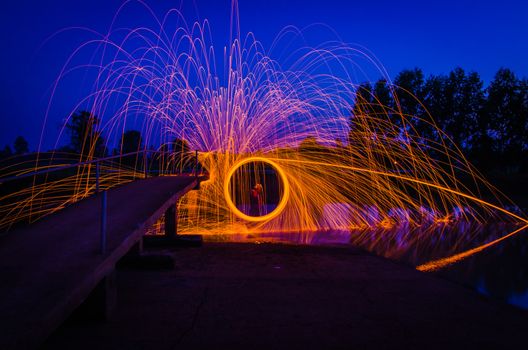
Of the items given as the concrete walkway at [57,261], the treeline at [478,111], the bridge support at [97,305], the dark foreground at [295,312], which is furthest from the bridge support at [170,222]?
the treeline at [478,111]

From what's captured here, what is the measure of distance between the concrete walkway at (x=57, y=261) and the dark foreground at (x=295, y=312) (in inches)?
33.5

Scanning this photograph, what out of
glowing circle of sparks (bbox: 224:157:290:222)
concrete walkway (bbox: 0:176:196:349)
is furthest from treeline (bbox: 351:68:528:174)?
concrete walkway (bbox: 0:176:196:349)

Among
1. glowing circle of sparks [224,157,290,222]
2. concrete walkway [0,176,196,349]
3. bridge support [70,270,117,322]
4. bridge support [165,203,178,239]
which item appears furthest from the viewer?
glowing circle of sparks [224,157,290,222]

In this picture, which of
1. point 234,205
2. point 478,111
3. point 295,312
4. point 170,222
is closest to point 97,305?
point 295,312

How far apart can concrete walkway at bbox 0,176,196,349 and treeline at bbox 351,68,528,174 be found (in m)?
36.7

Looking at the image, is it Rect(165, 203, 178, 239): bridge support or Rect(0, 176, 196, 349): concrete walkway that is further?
Rect(165, 203, 178, 239): bridge support

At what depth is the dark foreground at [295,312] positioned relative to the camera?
4336 mm

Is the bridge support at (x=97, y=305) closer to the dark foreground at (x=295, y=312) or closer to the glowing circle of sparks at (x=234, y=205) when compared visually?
the dark foreground at (x=295, y=312)

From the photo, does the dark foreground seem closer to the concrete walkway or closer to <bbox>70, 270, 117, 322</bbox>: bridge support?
<bbox>70, 270, 117, 322</bbox>: bridge support

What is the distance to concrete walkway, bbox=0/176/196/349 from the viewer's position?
10.1 ft

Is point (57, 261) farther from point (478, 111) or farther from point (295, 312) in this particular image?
point (478, 111)

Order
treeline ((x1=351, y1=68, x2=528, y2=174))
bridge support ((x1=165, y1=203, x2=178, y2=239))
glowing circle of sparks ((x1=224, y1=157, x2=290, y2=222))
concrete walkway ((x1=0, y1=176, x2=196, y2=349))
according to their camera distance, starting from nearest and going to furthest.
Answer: concrete walkway ((x1=0, y1=176, x2=196, y2=349))
bridge support ((x1=165, y1=203, x2=178, y2=239))
glowing circle of sparks ((x1=224, y1=157, x2=290, y2=222))
treeline ((x1=351, y1=68, x2=528, y2=174))

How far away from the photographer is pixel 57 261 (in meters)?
4.19

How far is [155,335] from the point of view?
14.6 feet
